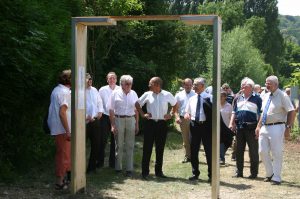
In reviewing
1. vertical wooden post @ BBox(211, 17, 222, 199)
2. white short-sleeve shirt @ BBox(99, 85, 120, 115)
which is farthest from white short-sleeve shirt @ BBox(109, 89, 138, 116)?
vertical wooden post @ BBox(211, 17, 222, 199)

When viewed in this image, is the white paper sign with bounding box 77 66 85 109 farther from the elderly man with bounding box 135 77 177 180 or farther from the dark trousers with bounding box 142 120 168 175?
the dark trousers with bounding box 142 120 168 175

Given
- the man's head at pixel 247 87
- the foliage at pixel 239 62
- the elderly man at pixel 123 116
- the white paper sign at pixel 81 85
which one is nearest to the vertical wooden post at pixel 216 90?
the white paper sign at pixel 81 85

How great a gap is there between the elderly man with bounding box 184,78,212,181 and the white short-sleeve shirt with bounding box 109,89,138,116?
1282 millimetres

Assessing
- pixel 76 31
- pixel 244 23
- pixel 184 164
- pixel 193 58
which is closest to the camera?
pixel 76 31

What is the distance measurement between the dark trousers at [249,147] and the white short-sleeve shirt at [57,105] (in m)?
4.05

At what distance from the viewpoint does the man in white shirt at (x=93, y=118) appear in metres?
10.6

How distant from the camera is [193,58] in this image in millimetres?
68250

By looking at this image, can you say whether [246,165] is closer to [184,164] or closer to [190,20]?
[184,164]

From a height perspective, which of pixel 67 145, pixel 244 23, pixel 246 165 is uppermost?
pixel 244 23

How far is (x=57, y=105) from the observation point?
27.9 feet

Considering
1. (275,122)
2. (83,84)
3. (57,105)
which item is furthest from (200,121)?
(57,105)

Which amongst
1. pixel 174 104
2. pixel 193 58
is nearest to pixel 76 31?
pixel 174 104

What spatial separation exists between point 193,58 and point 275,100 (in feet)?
192

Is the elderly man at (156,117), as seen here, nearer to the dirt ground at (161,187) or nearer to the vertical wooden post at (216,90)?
the dirt ground at (161,187)
